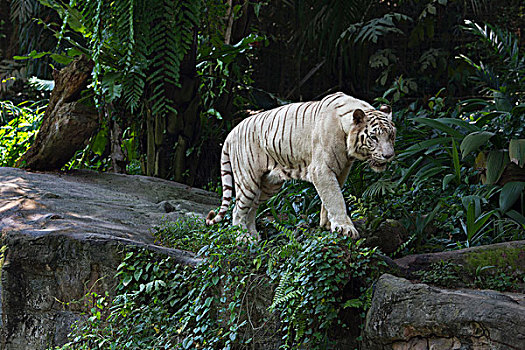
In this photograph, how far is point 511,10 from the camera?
972 centimetres

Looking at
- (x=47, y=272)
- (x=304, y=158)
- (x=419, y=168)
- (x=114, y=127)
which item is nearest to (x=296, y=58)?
(x=114, y=127)

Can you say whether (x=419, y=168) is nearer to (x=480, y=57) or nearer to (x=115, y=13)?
(x=115, y=13)

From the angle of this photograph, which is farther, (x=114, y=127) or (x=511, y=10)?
(x=511, y=10)

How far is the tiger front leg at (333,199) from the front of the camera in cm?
377

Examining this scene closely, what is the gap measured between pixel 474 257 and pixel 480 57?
6.46m

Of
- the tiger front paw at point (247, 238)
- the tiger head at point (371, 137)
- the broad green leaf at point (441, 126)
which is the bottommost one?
the tiger front paw at point (247, 238)

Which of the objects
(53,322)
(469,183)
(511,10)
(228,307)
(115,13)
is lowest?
(53,322)

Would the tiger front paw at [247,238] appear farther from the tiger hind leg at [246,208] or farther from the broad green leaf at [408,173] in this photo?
the broad green leaf at [408,173]

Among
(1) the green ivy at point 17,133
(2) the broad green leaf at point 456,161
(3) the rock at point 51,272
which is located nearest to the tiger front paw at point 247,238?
(3) the rock at point 51,272

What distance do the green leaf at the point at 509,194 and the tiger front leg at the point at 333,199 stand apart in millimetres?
1641

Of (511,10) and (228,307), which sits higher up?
(511,10)

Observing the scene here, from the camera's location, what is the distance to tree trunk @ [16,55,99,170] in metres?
6.81

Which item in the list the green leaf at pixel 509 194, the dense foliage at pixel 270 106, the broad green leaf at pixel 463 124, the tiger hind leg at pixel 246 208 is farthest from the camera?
the broad green leaf at pixel 463 124

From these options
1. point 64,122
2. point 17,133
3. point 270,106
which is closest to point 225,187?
point 64,122
